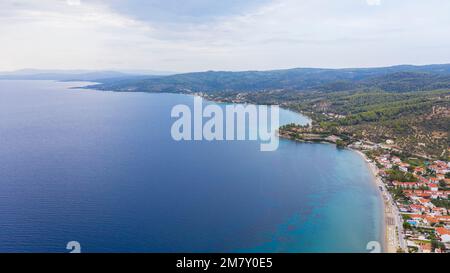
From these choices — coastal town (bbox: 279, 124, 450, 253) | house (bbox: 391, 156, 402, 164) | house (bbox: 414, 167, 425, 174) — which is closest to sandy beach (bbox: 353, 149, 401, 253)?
coastal town (bbox: 279, 124, 450, 253)

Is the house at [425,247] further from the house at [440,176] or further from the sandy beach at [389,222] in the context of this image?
the house at [440,176]

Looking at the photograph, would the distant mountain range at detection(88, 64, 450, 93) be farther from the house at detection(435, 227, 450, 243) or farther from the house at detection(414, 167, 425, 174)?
the house at detection(435, 227, 450, 243)

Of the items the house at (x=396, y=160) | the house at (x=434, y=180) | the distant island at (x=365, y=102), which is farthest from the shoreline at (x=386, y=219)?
the distant island at (x=365, y=102)

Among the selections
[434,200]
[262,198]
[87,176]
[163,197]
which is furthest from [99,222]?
[434,200]

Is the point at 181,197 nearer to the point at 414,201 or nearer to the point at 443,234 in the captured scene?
the point at 443,234

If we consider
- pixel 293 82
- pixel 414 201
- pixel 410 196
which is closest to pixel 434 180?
pixel 410 196
